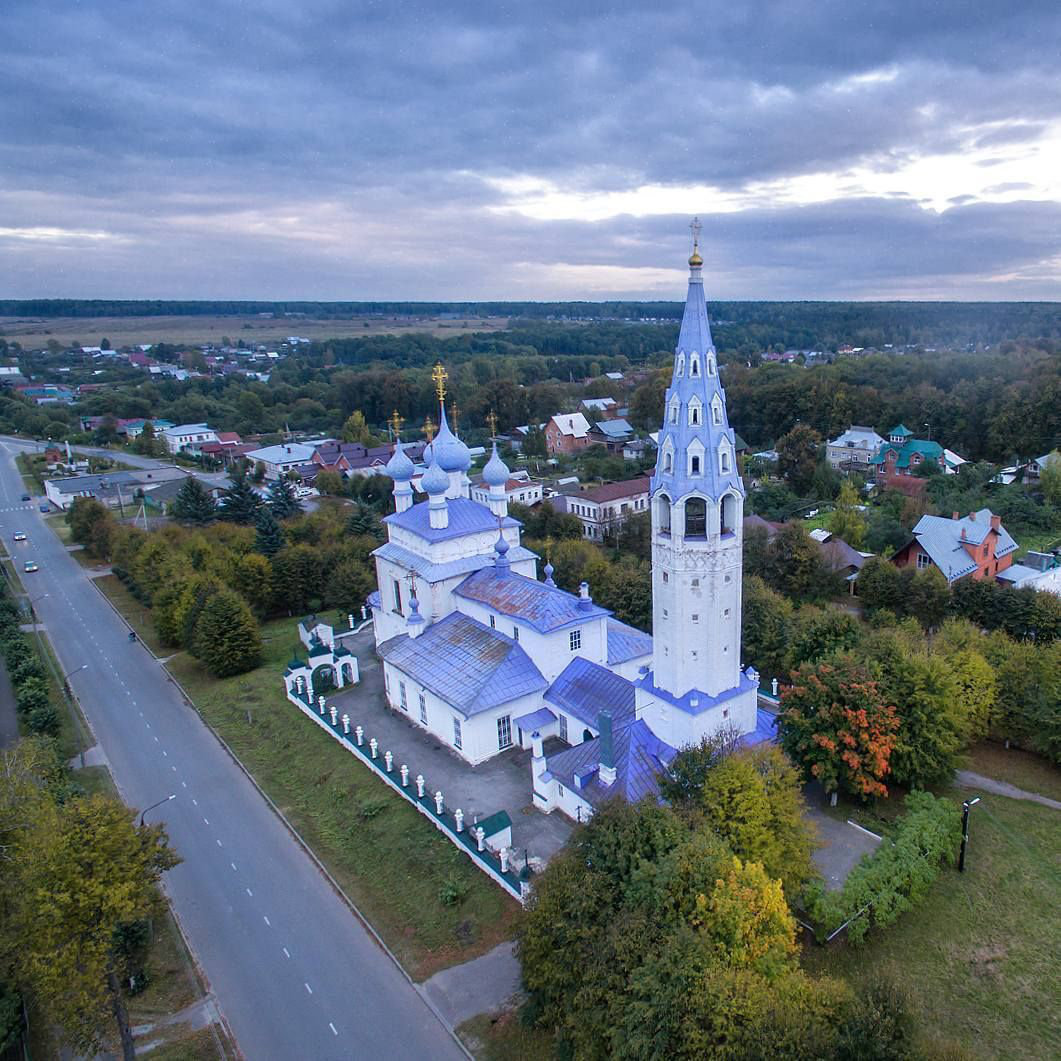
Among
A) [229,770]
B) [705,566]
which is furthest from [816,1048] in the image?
[229,770]

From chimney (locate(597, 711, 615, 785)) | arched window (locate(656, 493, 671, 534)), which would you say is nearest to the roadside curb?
chimney (locate(597, 711, 615, 785))

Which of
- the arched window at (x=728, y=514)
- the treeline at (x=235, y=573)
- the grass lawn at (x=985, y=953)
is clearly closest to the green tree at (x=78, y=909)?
the grass lawn at (x=985, y=953)

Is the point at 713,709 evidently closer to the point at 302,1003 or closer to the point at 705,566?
the point at 705,566

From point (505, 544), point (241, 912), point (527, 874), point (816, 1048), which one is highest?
point (505, 544)

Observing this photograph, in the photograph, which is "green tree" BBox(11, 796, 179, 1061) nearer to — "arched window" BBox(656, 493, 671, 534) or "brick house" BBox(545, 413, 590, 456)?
"arched window" BBox(656, 493, 671, 534)

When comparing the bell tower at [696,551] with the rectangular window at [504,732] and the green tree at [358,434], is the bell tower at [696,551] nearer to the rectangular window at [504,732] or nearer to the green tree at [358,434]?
the rectangular window at [504,732]

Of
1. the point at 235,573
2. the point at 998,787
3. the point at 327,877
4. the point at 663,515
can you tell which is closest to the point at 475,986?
the point at 327,877

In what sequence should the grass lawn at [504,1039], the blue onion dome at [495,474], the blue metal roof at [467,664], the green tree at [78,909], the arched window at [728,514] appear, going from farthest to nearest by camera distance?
the blue onion dome at [495,474], the blue metal roof at [467,664], the arched window at [728,514], the grass lawn at [504,1039], the green tree at [78,909]
